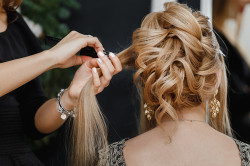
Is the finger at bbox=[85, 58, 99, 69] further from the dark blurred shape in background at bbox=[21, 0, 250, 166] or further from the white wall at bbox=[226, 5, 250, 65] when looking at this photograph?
the white wall at bbox=[226, 5, 250, 65]

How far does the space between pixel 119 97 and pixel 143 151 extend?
130cm

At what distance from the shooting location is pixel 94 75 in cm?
107

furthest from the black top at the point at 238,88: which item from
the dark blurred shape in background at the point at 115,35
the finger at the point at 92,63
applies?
the finger at the point at 92,63

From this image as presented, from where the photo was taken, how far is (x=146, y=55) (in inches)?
41.6

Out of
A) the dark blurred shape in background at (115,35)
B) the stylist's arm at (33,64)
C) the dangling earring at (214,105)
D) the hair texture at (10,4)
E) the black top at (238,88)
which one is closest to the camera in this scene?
the stylist's arm at (33,64)

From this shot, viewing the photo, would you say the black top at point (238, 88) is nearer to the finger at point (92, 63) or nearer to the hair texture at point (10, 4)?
the finger at point (92, 63)

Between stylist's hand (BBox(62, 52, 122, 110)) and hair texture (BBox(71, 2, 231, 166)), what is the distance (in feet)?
0.20

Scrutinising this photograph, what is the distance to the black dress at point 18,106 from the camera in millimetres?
1262

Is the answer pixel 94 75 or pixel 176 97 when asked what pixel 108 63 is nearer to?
pixel 94 75

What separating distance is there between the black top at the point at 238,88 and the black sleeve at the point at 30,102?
102cm

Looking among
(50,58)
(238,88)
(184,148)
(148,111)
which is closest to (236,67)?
(238,88)

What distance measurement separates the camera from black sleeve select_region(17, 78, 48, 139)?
1.40m

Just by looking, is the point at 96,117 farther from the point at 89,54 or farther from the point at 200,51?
the point at 200,51

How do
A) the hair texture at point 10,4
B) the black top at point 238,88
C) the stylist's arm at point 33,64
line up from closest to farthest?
the stylist's arm at point 33,64 → the hair texture at point 10,4 → the black top at point 238,88
